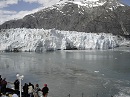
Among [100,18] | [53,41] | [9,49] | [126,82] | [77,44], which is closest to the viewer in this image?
[126,82]

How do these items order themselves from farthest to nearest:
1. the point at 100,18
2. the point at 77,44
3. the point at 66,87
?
the point at 100,18, the point at 77,44, the point at 66,87

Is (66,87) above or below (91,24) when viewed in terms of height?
below

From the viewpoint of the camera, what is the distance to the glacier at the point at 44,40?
224 ft

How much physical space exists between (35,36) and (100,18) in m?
126

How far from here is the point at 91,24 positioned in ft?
602

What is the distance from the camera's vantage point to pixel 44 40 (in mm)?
70875

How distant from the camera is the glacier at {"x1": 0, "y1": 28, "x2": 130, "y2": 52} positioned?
68.4 m

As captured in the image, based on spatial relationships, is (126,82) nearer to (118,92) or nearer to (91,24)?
(118,92)

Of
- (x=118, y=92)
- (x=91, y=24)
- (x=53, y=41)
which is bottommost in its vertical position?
(x=118, y=92)

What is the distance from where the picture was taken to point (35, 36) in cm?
7125

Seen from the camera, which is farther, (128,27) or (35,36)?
(128,27)

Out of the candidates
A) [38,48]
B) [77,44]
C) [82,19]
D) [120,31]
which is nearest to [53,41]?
[38,48]

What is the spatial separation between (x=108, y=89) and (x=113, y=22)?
556 feet

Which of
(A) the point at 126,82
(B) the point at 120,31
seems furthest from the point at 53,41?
(B) the point at 120,31
